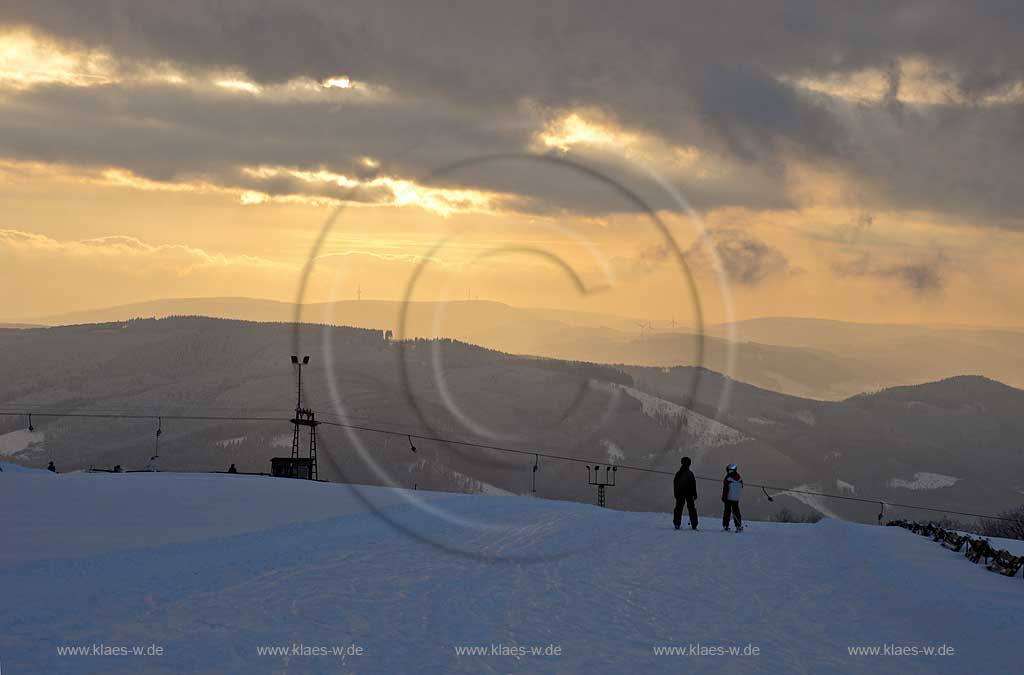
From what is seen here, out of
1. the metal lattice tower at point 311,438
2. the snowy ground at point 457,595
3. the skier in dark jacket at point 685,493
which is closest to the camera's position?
the snowy ground at point 457,595

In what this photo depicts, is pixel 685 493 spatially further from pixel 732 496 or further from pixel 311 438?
pixel 311 438

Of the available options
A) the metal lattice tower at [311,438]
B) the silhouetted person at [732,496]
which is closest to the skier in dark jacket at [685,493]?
the silhouetted person at [732,496]

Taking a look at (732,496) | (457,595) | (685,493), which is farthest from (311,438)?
(457,595)

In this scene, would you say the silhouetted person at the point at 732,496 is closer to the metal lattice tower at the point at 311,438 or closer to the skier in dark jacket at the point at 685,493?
the skier in dark jacket at the point at 685,493

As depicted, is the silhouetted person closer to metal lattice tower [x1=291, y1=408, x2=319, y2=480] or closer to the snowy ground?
the snowy ground

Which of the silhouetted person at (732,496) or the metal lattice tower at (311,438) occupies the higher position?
the silhouetted person at (732,496)

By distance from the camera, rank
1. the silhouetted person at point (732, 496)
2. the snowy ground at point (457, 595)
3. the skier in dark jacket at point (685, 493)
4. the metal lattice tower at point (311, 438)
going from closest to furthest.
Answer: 1. the snowy ground at point (457, 595)
2. the skier in dark jacket at point (685, 493)
3. the silhouetted person at point (732, 496)
4. the metal lattice tower at point (311, 438)

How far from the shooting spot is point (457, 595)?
61.8 ft

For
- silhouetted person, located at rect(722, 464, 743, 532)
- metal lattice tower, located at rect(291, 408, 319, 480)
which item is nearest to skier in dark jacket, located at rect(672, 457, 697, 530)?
silhouetted person, located at rect(722, 464, 743, 532)

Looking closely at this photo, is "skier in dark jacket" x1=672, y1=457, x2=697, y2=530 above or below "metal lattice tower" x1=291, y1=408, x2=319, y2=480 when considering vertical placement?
above

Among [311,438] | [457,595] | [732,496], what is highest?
[732,496]

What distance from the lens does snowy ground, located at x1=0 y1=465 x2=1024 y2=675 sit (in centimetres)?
1462

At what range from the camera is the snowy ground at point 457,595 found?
14617 mm

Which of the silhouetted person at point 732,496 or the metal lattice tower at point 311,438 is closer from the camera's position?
the silhouetted person at point 732,496
